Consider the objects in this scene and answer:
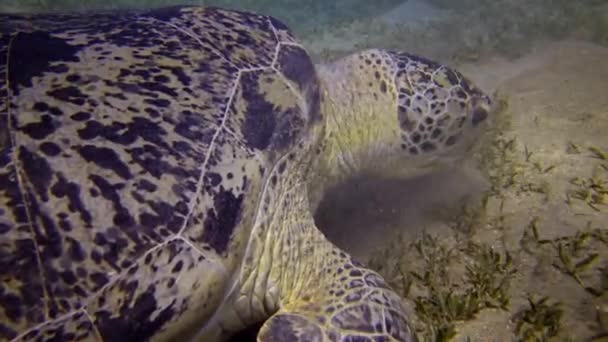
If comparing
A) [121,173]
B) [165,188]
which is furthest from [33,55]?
[165,188]

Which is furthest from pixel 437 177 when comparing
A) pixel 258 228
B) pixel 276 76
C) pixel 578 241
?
pixel 258 228

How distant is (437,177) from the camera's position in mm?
3314

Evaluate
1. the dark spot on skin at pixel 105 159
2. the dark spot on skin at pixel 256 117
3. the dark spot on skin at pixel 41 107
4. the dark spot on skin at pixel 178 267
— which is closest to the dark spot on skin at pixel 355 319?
the dark spot on skin at pixel 178 267

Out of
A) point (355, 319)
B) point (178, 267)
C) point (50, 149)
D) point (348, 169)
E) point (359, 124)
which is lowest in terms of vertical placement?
point (355, 319)

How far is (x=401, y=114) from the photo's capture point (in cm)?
299

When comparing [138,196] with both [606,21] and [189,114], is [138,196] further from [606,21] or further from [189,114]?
[606,21]

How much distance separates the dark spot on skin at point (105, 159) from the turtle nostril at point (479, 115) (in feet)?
8.90

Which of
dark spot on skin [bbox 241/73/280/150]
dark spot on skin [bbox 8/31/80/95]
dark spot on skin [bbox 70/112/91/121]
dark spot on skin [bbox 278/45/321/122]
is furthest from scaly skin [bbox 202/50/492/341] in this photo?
dark spot on skin [bbox 8/31/80/95]

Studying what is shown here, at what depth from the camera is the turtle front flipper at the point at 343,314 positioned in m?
1.60

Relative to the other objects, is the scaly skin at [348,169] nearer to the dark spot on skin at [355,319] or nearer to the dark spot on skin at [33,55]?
the dark spot on skin at [355,319]

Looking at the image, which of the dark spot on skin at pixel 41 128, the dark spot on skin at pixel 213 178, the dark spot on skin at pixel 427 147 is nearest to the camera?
the dark spot on skin at pixel 41 128

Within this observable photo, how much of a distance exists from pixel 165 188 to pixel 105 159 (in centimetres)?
24

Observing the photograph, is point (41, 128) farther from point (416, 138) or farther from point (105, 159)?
point (416, 138)

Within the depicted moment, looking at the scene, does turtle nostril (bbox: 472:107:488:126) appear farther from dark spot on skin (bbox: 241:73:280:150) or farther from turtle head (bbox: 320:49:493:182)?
dark spot on skin (bbox: 241:73:280:150)
